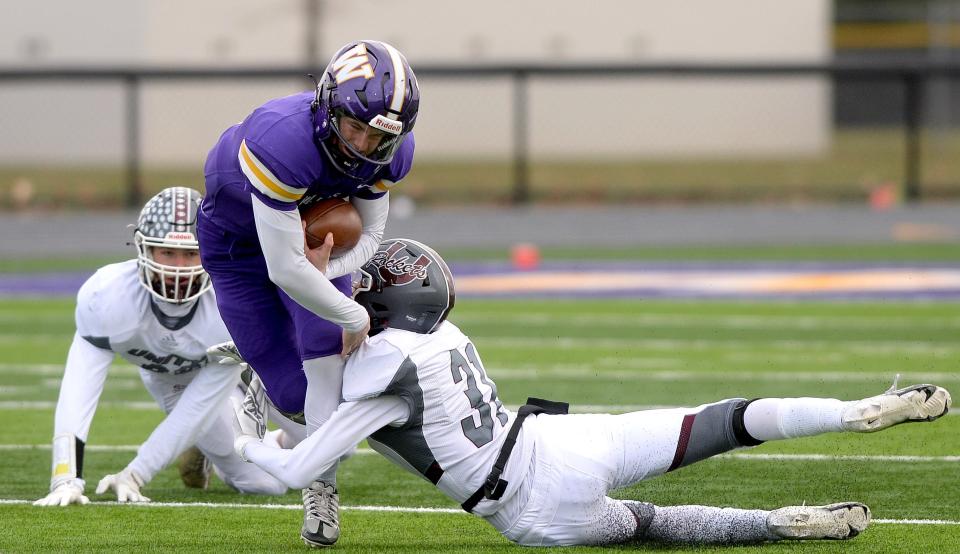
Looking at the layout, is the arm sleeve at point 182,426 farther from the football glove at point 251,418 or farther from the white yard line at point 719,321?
the white yard line at point 719,321

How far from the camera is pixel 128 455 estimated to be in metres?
6.52

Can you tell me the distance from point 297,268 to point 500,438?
2.58 feet

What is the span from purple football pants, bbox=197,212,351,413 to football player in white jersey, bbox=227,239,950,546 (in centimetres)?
43

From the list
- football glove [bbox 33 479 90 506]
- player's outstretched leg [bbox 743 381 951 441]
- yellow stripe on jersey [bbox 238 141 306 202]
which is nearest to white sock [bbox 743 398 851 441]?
player's outstretched leg [bbox 743 381 951 441]

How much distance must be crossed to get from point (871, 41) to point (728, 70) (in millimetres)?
17833

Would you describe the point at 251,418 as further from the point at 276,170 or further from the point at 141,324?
the point at 141,324

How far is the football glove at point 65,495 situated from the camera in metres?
5.35

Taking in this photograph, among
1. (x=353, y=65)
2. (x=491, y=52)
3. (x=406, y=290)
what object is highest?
(x=491, y=52)

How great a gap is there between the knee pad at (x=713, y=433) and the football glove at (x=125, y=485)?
6.98ft

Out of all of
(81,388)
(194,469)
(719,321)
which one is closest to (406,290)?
(81,388)

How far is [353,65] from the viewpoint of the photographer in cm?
433

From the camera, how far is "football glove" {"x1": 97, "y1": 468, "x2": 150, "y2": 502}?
546cm

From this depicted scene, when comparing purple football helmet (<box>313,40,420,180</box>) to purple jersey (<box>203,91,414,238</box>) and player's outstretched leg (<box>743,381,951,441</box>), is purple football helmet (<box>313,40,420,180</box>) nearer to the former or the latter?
purple jersey (<box>203,91,414,238</box>)

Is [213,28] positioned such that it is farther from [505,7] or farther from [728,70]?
[728,70]
